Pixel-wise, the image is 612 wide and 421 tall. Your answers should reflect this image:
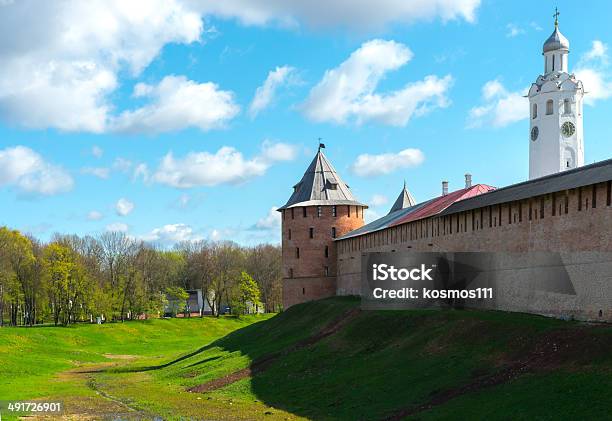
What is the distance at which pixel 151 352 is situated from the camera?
51781 millimetres

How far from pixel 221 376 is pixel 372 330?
20.4 feet

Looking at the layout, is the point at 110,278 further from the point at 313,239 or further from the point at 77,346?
A: the point at 313,239

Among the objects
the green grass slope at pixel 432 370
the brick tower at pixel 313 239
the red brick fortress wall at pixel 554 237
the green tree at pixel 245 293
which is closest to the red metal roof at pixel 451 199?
the red brick fortress wall at pixel 554 237

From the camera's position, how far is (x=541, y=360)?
17.1 metres

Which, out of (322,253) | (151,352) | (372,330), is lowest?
(151,352)

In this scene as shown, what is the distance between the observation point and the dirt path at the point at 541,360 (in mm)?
16391

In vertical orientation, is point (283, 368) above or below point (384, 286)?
below

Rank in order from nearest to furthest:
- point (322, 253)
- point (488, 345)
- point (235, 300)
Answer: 1. point (488, 345)
2. point (322, 253)
3. point (235, 300)

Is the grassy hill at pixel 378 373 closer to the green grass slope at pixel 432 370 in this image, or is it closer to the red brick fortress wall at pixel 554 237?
the green grass slope at pixel 432 370

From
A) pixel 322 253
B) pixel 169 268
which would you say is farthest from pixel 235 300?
pixel 322 253

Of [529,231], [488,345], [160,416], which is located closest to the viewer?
[488,345]

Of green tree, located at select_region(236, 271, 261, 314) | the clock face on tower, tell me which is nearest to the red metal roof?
the clock face on tower

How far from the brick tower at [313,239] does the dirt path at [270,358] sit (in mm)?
13862

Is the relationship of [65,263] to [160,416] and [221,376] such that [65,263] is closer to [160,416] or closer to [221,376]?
[221,376]
